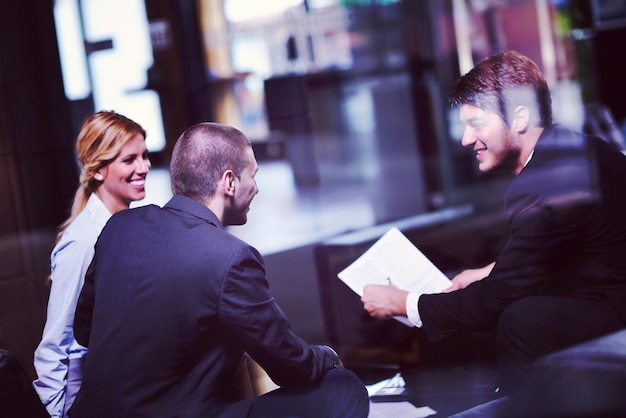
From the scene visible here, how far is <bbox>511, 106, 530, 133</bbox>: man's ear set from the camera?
258 cm

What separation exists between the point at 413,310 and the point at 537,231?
48 cm

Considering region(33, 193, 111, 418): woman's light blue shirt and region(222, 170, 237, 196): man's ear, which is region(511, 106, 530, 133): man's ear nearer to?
region(222, 170, 237, 196): man's ear

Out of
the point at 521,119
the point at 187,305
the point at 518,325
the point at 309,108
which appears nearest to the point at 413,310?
the point at 518,325

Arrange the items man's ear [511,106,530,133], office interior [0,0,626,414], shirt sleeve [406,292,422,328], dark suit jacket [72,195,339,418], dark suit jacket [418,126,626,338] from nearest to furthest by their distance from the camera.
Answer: dark suit jacket [72,195,339,418], dark suit jacket [418,126,626,338], man's ear [511,106,530,133], shirt sleeve [406,292,422,328], office interior [0,0,626,414]

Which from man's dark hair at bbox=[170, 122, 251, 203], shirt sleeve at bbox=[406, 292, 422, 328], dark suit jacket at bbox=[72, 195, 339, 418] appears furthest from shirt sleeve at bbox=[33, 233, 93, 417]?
shirt sleeve at bbox=[406, 292, 422, 328]

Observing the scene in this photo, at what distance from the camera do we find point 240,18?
383 inches

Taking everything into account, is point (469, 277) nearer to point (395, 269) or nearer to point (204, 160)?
point (395, 269)

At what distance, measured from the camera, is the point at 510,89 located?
258cm

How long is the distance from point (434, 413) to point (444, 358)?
45cm

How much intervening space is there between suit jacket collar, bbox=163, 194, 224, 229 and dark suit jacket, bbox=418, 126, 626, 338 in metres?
0.84

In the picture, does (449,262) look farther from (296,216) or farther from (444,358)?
(296,216)

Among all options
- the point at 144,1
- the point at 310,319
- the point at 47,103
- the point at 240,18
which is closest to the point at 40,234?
the point at 47,103

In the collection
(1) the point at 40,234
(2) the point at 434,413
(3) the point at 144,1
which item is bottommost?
(2) the point at 434,413

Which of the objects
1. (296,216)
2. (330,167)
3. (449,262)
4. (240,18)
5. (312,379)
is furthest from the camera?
(330,167)
